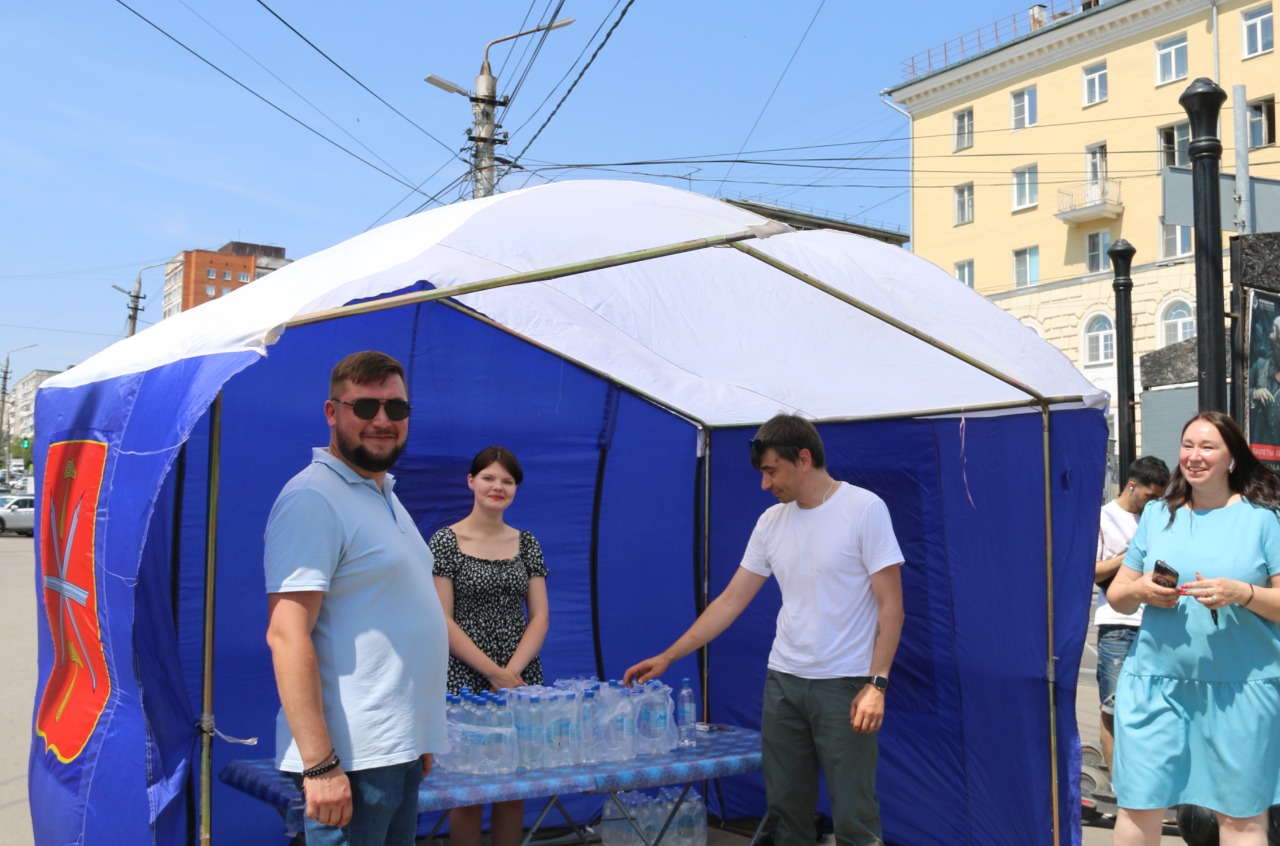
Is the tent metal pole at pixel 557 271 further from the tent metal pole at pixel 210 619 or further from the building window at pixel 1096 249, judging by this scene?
the building window at pixel 1096 249

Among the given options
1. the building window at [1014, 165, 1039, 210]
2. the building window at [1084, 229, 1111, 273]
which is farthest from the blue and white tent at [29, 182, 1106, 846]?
the building window at [1014, 165, 1039, 210]

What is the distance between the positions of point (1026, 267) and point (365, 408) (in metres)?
31.4

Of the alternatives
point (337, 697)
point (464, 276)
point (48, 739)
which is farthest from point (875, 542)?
point (48, 739)

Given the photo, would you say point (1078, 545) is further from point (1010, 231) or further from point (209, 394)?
point (1010, 231)

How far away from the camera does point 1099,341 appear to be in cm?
2878

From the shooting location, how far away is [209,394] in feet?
10.5

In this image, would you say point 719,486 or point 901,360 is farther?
point 719,486

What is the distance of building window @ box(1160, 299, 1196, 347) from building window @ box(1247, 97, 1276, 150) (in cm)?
427

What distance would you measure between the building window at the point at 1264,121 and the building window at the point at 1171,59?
6.38 ft

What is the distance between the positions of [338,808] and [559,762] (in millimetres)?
2183

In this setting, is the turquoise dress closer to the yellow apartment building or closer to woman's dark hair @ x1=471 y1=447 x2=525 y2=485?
woman's dark hair @ x1=471 y1=447 x2=525 y2=485

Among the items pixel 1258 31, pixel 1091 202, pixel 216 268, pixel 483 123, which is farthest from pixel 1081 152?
pixel 216 268

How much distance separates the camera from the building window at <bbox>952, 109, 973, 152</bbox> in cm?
3316

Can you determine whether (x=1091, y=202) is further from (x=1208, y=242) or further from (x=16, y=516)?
(x=16, y=516)
